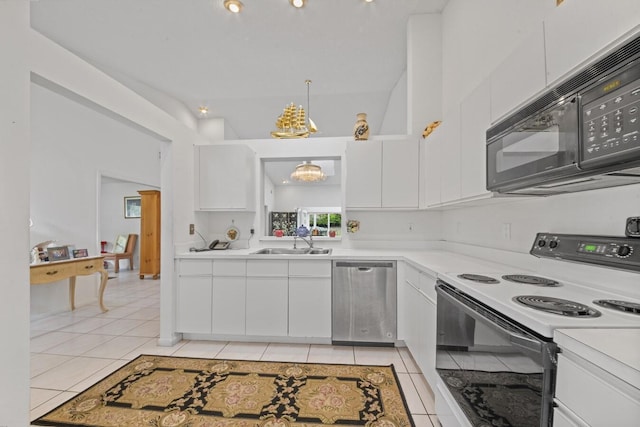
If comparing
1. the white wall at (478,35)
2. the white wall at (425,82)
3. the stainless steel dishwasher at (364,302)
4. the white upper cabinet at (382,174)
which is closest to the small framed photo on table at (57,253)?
the stainless steel dishwasher at (364,302)

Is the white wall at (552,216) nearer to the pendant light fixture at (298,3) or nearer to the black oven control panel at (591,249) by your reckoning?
the black oven control panel at (591,249)

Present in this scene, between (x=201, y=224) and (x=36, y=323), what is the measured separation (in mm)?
2330

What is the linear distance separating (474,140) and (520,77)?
1.58ft

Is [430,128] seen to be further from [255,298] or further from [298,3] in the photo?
[255,298]

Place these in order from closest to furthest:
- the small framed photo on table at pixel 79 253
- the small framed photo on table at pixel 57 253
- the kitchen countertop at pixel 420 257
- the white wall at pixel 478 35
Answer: the white wall at pixel 478 35
the kitchen countertop at pixel 420 257
the small framed photo on table at pixel 57 253
the small framed photo on table at pixel 79 253

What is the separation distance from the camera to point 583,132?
92cm

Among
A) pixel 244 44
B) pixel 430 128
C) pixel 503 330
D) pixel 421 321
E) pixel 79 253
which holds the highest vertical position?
pixel 244 44

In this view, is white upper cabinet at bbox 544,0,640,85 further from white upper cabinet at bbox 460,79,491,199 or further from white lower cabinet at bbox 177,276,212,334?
white lower cabinet at bbox 177,276,212,334

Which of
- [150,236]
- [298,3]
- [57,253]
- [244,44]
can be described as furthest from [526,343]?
[150,236]

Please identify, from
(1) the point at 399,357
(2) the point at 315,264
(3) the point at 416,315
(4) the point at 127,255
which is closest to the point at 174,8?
(2) the point at 315,264

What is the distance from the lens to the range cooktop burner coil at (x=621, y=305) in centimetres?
93

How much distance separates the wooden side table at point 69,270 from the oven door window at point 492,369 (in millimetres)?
4108

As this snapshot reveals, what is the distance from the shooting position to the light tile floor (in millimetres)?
1896

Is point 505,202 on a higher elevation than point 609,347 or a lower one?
higher
